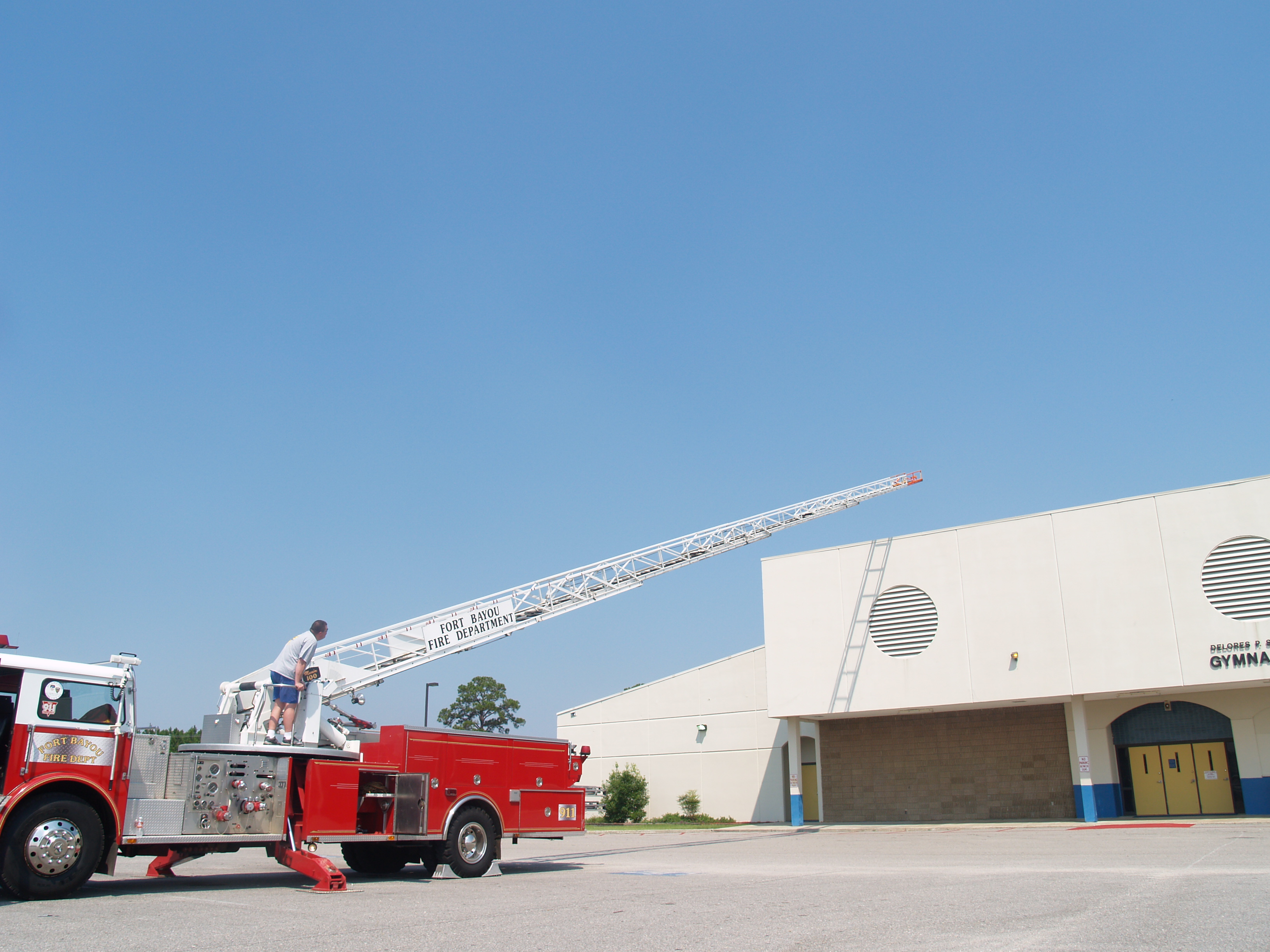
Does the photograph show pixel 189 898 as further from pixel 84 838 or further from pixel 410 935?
pixel 410 935

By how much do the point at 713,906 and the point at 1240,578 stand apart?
77.7 feet

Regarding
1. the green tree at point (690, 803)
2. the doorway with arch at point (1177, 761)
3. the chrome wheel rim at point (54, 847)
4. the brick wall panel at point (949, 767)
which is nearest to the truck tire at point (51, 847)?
the chrome wheel rim at point (54, 847)

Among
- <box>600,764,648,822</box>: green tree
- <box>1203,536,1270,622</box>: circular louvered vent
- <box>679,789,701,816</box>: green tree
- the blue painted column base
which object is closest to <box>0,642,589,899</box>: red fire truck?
the blue painted column base

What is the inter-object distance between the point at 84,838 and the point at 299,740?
3.67m

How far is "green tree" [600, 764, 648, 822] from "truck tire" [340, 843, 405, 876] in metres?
27.2

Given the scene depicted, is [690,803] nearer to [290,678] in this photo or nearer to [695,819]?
[695,819]

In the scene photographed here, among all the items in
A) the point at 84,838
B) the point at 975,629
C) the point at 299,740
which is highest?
the point at 975,629

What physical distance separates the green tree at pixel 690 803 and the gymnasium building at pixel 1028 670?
1.69 meters

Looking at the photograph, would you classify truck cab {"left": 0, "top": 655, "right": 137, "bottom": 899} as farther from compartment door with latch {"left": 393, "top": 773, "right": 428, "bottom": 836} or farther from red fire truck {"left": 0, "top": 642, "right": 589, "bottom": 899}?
compartment door with latch {"left": 393, "top": 773, "right": 428, "bottom": 836}

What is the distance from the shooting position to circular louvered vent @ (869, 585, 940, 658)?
3197cm

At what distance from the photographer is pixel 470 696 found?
248 feet

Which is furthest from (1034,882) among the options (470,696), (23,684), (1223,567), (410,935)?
(470,696)

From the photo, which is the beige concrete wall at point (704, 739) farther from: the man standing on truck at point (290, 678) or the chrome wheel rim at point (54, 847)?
the chrome wheel rim at point (54, 847)

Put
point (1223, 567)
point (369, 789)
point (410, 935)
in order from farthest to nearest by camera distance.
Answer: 1. point (1223, 567)
2. point (369, 789)
3. point (410, 935)
